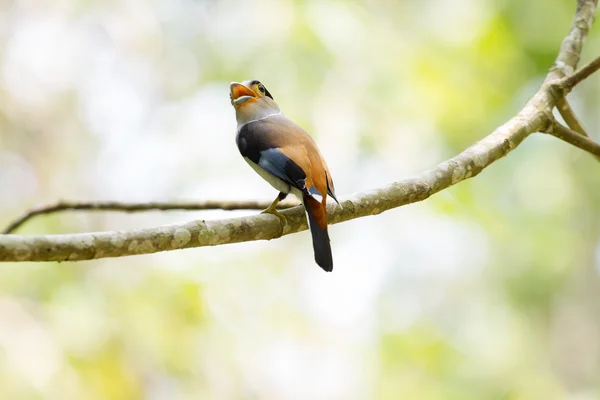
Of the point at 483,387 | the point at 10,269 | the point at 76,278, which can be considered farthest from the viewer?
the point at 483,387

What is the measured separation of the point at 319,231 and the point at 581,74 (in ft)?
3.83

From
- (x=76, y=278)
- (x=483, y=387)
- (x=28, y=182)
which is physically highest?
(x=28, y=182)

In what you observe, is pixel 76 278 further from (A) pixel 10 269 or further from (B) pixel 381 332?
(B) pixel 381 332

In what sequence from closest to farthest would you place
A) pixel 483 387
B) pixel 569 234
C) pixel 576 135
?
pixel 576 135
pixel 483 387
pixel 569 234

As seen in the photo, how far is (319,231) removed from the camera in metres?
2.25

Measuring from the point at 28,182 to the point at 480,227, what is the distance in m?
4.21

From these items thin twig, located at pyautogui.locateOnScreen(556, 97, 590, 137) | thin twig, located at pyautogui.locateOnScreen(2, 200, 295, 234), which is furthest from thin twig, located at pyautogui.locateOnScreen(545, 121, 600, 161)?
thin twig, located at pyautogui.locateOnScreen(2, 200, 295, 234)

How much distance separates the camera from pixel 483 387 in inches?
269

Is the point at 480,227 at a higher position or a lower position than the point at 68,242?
lower

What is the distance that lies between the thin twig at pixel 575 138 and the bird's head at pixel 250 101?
46.3 inches

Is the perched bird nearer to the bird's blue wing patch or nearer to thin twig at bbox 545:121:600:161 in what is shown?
the bird's blue wing patch

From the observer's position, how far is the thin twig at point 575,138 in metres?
2.56

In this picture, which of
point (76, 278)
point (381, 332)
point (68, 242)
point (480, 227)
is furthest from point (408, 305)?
point (68, 242)

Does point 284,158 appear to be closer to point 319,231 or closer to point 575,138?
point 319,231
